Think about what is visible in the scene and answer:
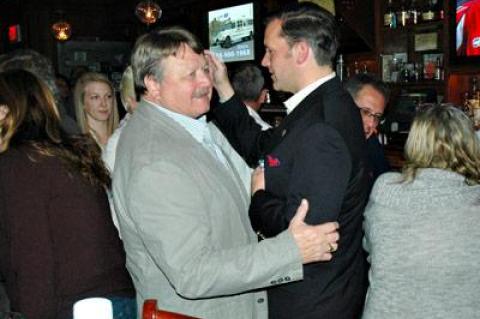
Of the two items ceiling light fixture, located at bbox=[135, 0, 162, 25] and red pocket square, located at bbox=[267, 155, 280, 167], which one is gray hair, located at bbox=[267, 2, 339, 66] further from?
ceiling light fixture, located at bbox=[135, 0, 162, 25]

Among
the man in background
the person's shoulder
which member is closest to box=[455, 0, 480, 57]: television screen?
the man in background

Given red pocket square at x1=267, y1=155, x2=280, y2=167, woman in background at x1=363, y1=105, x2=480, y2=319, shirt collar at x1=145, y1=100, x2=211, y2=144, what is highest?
shirt collar at x1=145, y1=100, x2=211, y2=144

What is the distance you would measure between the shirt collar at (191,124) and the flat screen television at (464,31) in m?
3.60

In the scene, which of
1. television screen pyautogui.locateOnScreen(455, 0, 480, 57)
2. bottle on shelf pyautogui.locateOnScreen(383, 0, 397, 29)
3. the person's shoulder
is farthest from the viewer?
bottle on shelf pyautogui.locateOnScreen(383, 0, 397, 29)

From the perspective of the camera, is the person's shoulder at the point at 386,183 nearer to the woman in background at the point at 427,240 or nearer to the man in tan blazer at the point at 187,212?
the woman in background at the point at 427,240

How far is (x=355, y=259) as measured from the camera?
1.78 metres

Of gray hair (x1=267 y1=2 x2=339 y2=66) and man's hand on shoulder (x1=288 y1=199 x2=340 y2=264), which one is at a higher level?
gray hair (x1=267 y1=2 x2=339 y2=66)

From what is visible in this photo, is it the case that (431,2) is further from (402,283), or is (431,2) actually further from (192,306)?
(192,306)

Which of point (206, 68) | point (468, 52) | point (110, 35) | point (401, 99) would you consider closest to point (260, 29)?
point (401, 99)

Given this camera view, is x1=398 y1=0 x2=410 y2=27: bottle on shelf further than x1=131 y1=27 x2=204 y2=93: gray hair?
Yes

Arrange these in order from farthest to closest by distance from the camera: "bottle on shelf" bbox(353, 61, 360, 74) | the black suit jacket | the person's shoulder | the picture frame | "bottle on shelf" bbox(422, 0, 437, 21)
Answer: "bottle on shelf" bbox(353, 61, 360, 74) → the picture frame → "bottle on shelf" bbox(422, 0, 437, 21) → the person's shoulder → the black suit jacket

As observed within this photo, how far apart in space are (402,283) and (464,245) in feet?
0.74

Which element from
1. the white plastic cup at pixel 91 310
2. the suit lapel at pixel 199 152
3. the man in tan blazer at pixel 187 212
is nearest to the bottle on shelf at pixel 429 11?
the man in tan blazer at pixel 187 212

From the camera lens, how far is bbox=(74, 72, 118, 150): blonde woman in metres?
3.77
